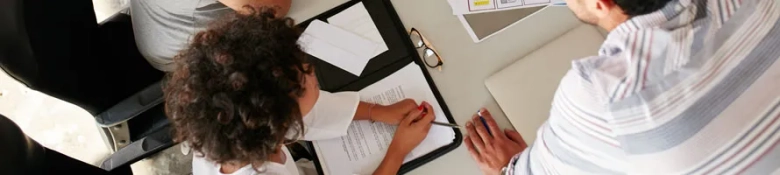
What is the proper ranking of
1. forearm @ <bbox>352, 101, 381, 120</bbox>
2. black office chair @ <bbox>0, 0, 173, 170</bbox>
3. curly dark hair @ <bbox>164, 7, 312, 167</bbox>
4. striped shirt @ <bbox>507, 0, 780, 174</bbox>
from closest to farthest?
striped shirt @ <bbox>507, 0, 780, 174</bbox>, curly dark hair @ <bbox>164, 7, 312, 167</bbox>, black office chair @ <bbox>0, 0, 173, 170</bbox>, forearm @ <bbox>352, 101, 381, 120</bbox>

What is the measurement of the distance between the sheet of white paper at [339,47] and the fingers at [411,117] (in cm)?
14

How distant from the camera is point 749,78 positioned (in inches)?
31.5

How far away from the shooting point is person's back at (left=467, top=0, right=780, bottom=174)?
779mm

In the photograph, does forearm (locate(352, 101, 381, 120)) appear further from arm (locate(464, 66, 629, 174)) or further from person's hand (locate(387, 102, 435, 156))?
arm (locate(464, 66, 629, 174))

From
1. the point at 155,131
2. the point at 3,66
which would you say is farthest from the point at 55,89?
the point at 155,131

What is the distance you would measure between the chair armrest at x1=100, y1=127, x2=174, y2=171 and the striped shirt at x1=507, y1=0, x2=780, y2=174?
0.83m

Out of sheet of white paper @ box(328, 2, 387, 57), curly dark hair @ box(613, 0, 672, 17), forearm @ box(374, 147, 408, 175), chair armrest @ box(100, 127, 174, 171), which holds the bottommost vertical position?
chair armrest @ box(100, 127, 174, 171)

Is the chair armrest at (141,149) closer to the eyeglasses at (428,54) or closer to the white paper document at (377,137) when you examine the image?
the white paper document at (377,137)

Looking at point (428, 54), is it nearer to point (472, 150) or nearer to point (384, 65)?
point (384, 65)

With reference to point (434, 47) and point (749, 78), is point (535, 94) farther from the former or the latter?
point (749, 78)

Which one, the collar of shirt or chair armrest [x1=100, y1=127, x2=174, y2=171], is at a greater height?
the collar of shirt

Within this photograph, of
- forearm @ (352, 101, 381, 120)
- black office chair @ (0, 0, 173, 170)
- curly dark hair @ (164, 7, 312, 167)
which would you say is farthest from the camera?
forearm @ (352, 101, 381, 120)

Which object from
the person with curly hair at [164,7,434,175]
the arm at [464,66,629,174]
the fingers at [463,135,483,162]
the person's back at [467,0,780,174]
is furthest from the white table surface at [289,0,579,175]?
the person's back at [467,0,780,174]

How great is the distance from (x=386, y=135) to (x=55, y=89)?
59cm
